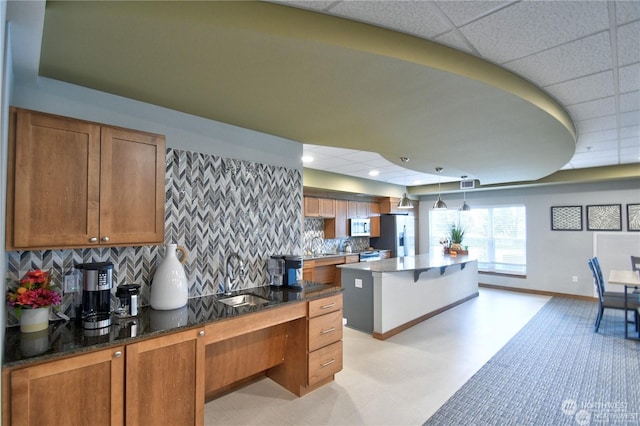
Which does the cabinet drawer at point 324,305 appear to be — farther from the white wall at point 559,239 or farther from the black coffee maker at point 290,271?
the white wall at point 559,239

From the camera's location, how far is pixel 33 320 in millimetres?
1780

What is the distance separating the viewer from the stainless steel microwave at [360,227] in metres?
7.25

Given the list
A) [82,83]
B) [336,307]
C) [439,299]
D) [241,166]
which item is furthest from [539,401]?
[82,83]

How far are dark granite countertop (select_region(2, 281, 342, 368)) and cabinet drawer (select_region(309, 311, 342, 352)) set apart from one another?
275mm

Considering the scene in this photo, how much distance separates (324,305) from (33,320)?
6.51 ft

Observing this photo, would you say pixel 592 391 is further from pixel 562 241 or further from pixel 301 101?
pixel 562 241

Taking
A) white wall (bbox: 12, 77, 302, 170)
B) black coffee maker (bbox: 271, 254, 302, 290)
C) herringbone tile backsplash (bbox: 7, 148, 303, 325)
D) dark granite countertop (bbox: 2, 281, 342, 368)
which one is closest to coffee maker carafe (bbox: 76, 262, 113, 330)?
dark granite countertop (bbox: 2, 281, 342, 368)

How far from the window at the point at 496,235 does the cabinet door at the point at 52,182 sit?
7436 millimetres

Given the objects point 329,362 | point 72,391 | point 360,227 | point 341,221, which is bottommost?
point 329,362

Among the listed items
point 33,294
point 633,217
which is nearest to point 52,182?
point 33,294

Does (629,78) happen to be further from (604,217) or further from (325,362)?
(604,217)

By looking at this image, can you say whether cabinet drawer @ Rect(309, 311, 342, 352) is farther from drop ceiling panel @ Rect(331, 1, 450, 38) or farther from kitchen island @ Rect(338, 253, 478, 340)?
drop ceiling panel @ Rect(331, 1, 450, 38)

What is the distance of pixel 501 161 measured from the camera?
4207 millimetres

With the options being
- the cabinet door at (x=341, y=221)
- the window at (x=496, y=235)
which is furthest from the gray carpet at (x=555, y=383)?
the cabinet door at (x=341, y=221)
